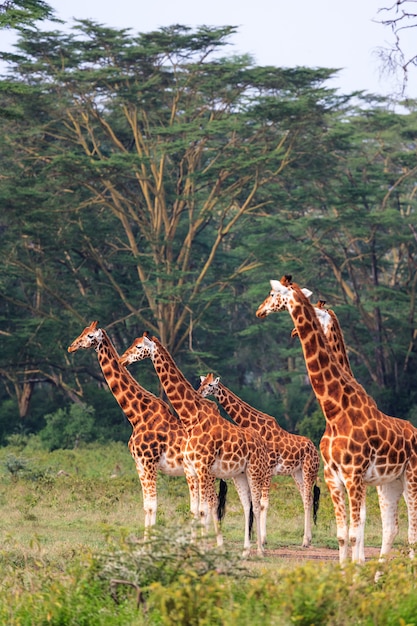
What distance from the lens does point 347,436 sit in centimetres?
1053

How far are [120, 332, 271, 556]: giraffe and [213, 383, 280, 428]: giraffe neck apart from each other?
1.43 metres

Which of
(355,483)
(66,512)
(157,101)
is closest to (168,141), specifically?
(157,101)

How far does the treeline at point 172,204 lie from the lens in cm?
3039

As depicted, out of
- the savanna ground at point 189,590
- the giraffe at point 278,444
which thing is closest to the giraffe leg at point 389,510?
the savanna ground at point 189,590

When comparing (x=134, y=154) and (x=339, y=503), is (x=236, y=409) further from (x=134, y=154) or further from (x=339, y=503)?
(x=134, y=154)

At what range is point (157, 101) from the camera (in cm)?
3194

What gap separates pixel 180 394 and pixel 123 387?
1.05 metres

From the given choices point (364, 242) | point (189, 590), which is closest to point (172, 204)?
point (364, 242)

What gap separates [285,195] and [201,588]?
25.1 m

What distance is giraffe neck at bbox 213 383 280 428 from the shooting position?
50.3 ft

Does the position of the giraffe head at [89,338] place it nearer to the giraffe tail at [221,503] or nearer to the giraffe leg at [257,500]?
the giraffe tail at [221,503]

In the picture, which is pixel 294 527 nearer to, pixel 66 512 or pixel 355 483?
pixel 66 512

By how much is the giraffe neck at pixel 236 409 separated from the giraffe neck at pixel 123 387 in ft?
4.39

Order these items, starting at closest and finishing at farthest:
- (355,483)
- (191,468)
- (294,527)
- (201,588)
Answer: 1. (201,588)
2. (355,483)
3. (191,468)
4. (294,527)
